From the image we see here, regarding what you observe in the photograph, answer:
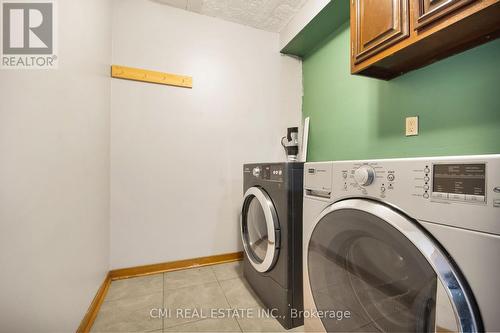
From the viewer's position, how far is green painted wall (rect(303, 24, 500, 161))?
96cm

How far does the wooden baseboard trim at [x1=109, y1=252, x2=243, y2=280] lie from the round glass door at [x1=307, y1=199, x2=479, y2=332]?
120cm

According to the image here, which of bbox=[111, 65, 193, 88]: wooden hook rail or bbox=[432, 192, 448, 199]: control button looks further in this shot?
bbox=[111, 65, 193, 88]: wooden hook rail

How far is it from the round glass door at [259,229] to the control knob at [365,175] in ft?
1.77

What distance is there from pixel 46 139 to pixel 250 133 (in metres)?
1.47

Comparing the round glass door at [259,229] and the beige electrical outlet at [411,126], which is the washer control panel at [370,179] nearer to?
the round glass door at [259,229]

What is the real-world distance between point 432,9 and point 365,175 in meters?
0.79

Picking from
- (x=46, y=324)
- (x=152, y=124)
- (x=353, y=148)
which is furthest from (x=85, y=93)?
(x=353, y=148)

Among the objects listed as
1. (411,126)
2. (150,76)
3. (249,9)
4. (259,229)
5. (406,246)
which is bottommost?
(259,229)

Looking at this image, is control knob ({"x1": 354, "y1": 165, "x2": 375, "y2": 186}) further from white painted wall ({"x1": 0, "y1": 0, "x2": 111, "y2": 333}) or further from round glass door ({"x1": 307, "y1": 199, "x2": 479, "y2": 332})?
white painted wall ({"x1": 0, "y1": 0, "x2": 111, "y2": 333})

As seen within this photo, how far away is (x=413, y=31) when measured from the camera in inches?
36.1

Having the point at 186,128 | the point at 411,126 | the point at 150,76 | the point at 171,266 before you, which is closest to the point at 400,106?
the point at 411,126

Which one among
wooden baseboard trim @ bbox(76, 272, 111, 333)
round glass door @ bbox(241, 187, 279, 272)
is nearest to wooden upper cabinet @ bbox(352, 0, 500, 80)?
round glass door @ bbox(241, 187, 279, 272)

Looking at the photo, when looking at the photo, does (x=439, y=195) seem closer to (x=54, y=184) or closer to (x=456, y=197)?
(x=456, y=197)

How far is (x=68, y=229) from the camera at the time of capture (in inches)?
33.8
